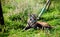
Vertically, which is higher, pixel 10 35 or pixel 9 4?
pixel 9 4

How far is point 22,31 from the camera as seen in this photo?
7.71 metres

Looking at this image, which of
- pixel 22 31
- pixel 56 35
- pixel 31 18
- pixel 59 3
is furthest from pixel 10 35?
pixel 59 3

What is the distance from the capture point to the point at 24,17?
863 centimetres

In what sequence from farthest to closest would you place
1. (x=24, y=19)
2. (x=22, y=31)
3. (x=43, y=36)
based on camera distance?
(x=24, y=19), (x=22, y=31), (x=43, y=36)

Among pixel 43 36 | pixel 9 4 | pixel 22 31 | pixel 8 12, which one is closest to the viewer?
pixel 43 36

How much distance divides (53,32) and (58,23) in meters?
0.80

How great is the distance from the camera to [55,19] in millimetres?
8531

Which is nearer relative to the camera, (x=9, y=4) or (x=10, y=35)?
(x=10, y=35)

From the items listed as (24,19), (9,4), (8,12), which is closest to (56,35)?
(24,19)

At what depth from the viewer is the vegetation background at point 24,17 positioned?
745 centimetres

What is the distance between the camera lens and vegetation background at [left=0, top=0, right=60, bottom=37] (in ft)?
24.4

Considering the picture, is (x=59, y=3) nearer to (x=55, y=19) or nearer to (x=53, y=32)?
(x=55, y=19)

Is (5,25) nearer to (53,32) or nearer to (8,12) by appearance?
(8,12)

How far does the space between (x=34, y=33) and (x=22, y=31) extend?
0.48 meters
